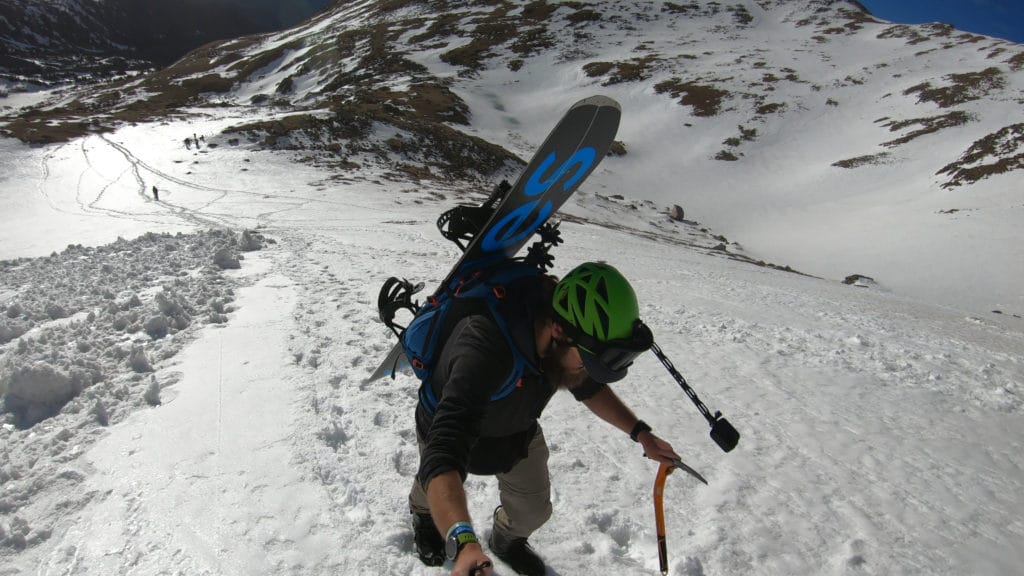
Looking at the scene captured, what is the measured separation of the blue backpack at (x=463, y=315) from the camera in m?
2.44

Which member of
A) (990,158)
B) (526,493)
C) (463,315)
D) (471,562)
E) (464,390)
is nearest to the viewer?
(471,562)

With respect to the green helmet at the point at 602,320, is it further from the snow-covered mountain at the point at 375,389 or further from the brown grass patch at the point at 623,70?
the brown grass patch at the point at 623,70

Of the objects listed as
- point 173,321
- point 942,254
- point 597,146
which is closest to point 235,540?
point 597,146

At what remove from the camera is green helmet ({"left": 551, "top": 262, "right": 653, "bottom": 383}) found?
7.57 feet

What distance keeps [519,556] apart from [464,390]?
1.89m

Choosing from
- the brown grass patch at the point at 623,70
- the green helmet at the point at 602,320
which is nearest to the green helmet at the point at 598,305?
the green helmet at the point at 602,320

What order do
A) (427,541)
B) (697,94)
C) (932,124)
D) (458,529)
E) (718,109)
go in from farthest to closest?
(697,94), (718,109), (932,124), (427,541), (458,529)

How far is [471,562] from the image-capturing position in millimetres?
1769

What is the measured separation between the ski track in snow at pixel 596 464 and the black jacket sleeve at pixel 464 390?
170 cm

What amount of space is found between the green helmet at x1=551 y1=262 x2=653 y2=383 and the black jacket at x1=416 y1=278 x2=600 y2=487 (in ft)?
0.78

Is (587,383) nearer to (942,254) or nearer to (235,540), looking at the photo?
(235,540)

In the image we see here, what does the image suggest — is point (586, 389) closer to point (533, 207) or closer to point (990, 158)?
point (533, 207)

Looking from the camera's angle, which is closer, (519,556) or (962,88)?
(519,556)

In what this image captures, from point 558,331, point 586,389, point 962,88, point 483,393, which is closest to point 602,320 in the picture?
point 558,331
